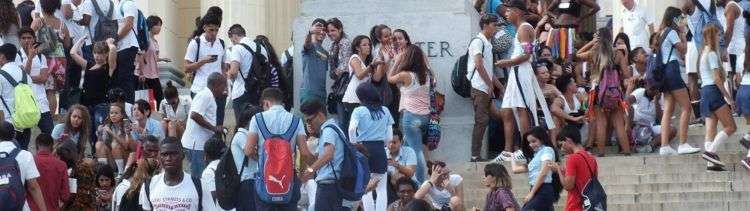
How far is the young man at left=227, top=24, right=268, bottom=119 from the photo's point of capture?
27438mm

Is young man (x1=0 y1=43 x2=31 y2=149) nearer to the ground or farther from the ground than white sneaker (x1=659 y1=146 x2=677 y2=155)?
farther from the ground

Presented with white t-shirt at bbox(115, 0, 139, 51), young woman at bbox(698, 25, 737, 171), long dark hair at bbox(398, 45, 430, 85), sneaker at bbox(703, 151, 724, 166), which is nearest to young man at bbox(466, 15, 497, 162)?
long dark hair at bbox(398, 45, 430, 85)

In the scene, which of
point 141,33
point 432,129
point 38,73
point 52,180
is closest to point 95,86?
point 38,73

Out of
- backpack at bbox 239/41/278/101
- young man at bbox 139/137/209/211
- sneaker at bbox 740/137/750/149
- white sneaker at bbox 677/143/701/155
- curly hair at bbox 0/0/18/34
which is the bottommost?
white sneaker at bbox 677/143/701/155

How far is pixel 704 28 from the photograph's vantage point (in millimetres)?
26000

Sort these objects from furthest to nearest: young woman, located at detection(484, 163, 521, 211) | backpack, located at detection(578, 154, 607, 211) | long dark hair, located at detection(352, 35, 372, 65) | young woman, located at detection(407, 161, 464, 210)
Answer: long dark hair, located at detection(352, 35, 372, 65) → young woman, located at detection(407, 161, 464, 210) → young woman, located at detection(484, 163, 521, 211) → backpack, located at detection(578, 154, 607, 211)

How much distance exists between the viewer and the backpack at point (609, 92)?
26.3 metres

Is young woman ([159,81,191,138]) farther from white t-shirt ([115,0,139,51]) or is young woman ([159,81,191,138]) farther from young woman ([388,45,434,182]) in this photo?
young woman ([388,45,434,182])

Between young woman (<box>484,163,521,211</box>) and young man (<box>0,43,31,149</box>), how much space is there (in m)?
5.59

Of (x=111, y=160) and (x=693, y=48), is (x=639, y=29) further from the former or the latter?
(x=111, y=160)

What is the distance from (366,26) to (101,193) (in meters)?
4.86

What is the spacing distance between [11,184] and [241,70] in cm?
619

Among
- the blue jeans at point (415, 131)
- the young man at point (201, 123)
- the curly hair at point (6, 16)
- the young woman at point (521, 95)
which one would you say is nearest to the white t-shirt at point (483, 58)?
the young woman at point (521, 95)

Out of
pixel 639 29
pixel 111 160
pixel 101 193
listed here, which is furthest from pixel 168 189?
pixel 639 29
